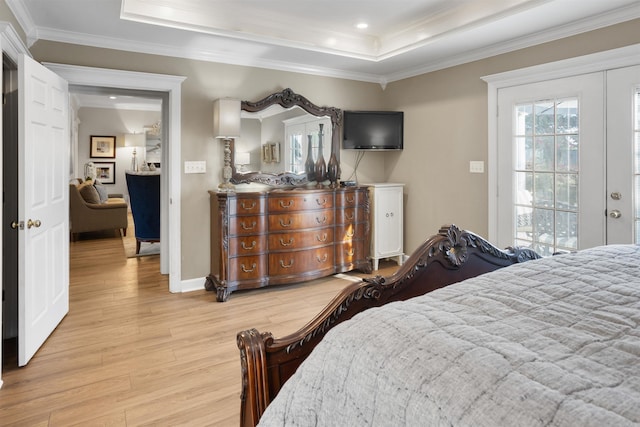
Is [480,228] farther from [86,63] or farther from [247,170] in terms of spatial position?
[86,63]

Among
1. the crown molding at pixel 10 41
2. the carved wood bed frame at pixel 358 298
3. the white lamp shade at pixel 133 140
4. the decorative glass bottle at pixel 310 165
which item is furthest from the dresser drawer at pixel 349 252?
the white lamp shade at pixel 133 140

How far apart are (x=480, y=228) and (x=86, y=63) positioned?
4066 mm

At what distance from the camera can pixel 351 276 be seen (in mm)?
4730

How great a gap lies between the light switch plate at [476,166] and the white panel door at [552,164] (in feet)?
0.67

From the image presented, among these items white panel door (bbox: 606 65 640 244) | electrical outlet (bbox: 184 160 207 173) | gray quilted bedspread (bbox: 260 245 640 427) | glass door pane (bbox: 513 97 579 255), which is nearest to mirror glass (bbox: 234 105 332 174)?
electrical outlet (bbox: 184 160 207 173)

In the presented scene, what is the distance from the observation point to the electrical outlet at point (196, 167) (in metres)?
4.13

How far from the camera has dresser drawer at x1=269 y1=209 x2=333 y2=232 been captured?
4.09 m

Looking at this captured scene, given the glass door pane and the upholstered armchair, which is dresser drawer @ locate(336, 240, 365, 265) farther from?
the upholstered armchair

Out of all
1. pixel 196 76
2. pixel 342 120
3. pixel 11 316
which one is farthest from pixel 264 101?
pixel 11 316

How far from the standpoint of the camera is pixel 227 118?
405 centimetres

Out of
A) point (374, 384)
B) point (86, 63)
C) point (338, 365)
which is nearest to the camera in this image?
point (374, 384)

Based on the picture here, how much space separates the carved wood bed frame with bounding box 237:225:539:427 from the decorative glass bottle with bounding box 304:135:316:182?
2.88 metres

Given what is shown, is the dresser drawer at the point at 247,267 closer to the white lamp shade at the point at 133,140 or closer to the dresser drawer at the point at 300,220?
the dresser drawer at the point at 300,220

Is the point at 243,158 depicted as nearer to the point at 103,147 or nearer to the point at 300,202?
the point at 300,202
